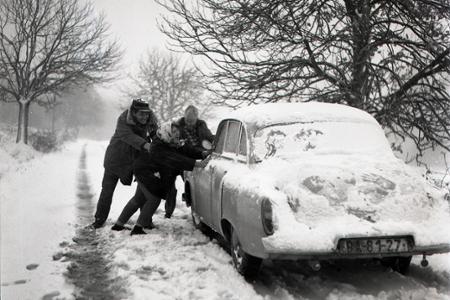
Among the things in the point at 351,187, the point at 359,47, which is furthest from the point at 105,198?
the point at 359,47

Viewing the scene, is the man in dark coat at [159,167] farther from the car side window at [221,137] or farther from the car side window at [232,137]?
the car side window at [232,137]

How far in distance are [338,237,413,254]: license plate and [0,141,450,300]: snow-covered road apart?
0.41 metres

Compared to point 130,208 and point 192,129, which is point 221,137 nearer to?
point 192,129

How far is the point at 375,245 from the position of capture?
386 centimetres

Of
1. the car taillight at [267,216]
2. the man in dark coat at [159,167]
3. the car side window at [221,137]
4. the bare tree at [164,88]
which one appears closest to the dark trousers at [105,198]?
the man in dark coat at [159,167]

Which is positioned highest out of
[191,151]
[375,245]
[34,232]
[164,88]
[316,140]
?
[164,88]

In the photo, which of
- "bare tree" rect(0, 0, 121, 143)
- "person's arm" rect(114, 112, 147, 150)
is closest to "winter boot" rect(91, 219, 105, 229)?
"person's arm" rect(114, 112, 147, 150)

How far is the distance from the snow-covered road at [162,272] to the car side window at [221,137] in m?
1.21

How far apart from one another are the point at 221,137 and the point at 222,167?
79 centimetres

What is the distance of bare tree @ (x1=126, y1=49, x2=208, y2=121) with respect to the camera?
115ft

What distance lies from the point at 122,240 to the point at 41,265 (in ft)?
4.36

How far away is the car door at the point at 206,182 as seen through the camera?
5.72 metres

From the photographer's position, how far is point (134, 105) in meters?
6.89

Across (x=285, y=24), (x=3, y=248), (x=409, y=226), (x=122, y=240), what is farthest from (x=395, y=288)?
(x=285, y=24)
